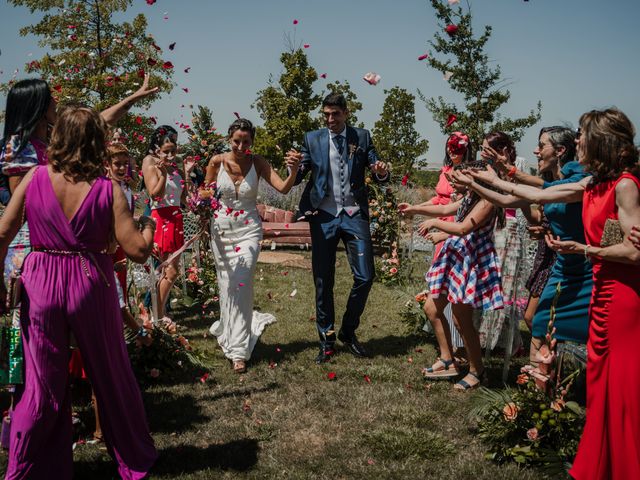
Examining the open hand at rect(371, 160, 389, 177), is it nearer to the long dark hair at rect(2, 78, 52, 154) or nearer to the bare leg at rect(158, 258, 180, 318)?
the bare leg at rect(158, 258, 180, 318)

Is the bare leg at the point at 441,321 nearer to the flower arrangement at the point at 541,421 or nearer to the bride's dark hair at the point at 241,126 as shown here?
the flower arrangement at the point at 541,421

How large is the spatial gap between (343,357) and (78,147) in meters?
3.94

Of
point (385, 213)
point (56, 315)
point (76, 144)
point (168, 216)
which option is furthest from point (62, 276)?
point (385, 213)

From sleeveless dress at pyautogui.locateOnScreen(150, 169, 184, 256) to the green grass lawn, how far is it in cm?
119

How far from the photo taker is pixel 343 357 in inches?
250

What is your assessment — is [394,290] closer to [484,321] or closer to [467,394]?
[484,321]

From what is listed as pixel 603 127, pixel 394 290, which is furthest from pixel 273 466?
pixel 394 290

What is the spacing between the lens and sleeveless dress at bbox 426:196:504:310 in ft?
17.1

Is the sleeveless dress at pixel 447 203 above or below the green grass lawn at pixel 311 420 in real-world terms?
above

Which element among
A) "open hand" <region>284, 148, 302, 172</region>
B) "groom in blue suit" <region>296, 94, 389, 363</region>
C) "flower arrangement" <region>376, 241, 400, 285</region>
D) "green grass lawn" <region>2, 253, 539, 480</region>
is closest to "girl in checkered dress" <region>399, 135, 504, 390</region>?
"green grass lawn" <region>2, 253, 539, 480</region>

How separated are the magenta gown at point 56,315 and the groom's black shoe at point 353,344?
351 centimetres

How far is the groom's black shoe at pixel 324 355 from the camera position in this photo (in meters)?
6.20

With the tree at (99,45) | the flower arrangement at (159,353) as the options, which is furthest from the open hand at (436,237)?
the tree at (99,45)

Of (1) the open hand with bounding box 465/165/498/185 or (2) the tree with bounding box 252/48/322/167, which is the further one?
(2) the tree with bounding box 252/48/322/167
